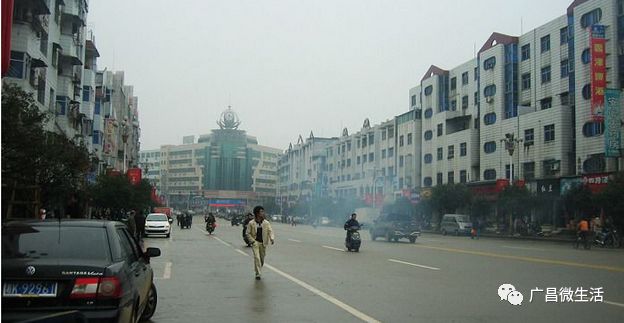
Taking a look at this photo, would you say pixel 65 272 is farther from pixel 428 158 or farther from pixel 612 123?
pixel 428 158

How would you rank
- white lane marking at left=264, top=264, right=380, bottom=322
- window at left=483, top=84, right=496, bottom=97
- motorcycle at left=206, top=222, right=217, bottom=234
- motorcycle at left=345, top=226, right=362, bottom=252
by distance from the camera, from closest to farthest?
white lane marking at left=264, top=264, right=380, bottom=322 < motorcycle at left=345, top=226, right=362, bottom=252 < motorcycle at left=206, top=222, right=217, bottom=234 < window at left=483, top=84, right=496, bottom=97

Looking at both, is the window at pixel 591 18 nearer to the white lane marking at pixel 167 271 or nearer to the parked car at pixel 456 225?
the parked car at pixel 456 225

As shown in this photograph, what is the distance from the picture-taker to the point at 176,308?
32.3 ft

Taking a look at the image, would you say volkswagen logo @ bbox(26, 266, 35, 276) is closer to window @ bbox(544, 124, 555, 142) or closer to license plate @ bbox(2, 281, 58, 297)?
Result: license plate @ bbox(2, 281, 58, 297)

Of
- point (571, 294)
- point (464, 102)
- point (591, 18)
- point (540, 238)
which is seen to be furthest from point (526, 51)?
point (571, 294)

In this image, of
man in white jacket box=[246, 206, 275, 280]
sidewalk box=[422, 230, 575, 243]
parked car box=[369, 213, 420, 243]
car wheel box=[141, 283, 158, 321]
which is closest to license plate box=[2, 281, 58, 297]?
car wheel box=[141, 283, 158, 321]

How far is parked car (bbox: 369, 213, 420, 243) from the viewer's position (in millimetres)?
33750

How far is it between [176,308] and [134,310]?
10.1 feet

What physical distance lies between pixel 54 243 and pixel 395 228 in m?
28.8

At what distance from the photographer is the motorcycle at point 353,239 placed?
79.5 ft

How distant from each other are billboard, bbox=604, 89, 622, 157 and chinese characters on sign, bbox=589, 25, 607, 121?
1.74 meters

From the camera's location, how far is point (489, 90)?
2527 inches

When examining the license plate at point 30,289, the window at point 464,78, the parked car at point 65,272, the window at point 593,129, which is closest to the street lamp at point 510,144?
the window at point 593,129

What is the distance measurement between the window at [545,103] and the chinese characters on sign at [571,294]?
46358 mm
